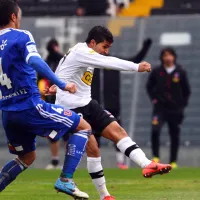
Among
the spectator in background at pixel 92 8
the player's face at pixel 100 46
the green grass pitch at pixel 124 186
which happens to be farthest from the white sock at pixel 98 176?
the spectator in background at pixel 92 8

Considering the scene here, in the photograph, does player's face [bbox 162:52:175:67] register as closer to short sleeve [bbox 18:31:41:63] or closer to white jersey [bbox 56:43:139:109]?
white jersey [bbox 56:43:139:109]

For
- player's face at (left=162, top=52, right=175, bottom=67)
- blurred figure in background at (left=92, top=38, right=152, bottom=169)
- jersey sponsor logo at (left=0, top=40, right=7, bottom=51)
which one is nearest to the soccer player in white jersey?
jersey sponsor logo at (left=0, top=40, right=7, bottom=51)

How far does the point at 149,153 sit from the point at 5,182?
10.2 meters

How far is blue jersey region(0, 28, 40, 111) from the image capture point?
9852 mm

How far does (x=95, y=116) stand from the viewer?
1102cm

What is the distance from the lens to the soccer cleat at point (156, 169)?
1032 centimetres

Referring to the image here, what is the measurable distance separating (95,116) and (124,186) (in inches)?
100

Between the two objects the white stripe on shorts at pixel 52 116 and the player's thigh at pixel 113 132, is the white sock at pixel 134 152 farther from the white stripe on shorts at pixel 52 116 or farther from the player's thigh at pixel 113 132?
the white stripe on shorts at pixel 52 116

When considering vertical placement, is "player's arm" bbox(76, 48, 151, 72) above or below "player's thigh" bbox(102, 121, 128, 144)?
above

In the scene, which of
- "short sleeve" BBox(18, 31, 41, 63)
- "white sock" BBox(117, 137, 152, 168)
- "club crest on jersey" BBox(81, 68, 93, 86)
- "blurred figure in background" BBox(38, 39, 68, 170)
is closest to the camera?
"short sleeve" BBox(18, 31, 41, 63)

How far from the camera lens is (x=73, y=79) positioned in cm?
1116

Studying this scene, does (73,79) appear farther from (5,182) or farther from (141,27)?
(141,27)

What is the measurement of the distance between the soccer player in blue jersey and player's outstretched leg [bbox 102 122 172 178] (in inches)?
30.0

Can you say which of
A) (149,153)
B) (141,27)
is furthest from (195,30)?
(149,153)
